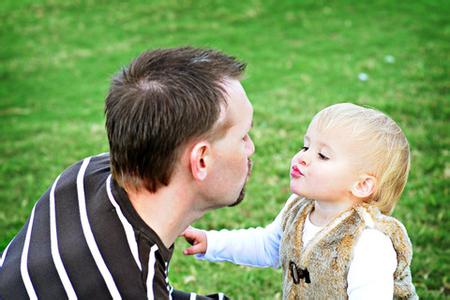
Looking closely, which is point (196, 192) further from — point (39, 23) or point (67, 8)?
point (67, 8)

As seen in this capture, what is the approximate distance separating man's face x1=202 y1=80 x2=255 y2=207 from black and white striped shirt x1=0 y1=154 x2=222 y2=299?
33 centimetres

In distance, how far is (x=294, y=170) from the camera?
119 inches

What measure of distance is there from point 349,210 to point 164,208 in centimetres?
78

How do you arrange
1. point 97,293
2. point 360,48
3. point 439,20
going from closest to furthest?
point 97,293, point 360,48, point 439,20

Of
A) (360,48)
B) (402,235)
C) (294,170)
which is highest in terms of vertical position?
(294,170)

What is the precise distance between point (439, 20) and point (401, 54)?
2319 millimetres

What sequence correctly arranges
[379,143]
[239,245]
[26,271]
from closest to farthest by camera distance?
[26,271] → [379,143] → [239,245]

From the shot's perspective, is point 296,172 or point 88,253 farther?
point 296,172

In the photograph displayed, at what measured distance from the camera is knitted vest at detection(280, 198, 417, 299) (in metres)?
2.85

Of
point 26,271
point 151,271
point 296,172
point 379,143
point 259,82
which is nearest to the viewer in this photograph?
point 151,271

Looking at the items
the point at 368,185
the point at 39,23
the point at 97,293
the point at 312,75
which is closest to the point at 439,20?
the point at 312,75

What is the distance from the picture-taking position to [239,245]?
3379mm

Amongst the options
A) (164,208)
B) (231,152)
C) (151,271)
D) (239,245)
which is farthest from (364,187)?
(151,271)

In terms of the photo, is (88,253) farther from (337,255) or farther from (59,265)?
(337,255)
